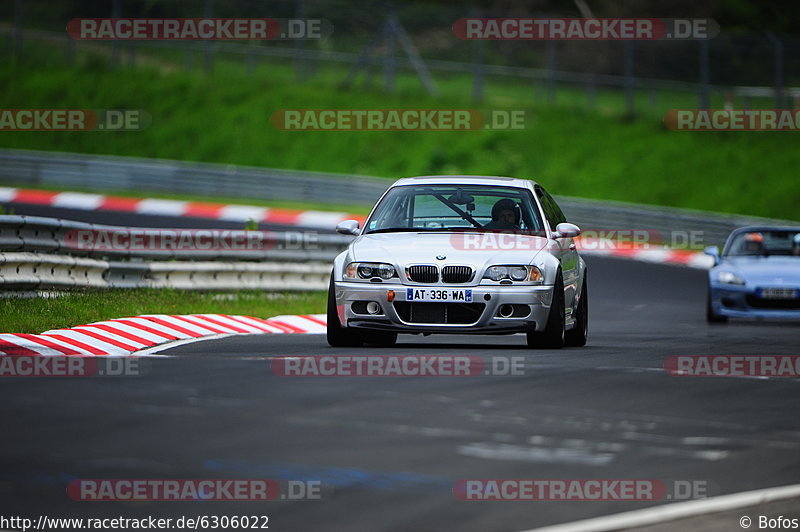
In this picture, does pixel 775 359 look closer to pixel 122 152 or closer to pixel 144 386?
pixel 144 386

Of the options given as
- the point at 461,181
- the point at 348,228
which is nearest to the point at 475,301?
the point at 348,228

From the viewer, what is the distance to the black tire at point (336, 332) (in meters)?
12.3

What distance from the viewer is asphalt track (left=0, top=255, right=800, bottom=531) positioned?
6.10 meters

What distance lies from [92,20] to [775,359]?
34421mm

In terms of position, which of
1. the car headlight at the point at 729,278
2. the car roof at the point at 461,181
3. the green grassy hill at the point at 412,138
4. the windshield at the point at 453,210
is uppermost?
the green grassy hill at the point at 412,138

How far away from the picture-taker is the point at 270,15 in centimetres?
4125

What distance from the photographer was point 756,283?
1831cm

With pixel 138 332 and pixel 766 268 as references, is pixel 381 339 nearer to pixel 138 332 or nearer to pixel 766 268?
pixel 138 332

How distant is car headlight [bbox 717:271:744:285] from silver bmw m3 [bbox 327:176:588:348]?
19.3ft

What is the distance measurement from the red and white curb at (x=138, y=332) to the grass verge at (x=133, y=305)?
12.9 inches

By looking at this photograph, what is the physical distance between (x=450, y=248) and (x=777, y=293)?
23.9 feet

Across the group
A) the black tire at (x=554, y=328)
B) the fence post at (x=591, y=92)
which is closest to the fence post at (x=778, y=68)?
the fence post at (x=591, y=92)

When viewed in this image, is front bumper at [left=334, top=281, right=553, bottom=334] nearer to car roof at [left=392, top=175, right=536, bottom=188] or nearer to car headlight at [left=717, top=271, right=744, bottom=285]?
car roof at [left=392, top=175, right=536, bottom=188]

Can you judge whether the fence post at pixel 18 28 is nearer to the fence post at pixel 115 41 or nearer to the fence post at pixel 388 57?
the fence post at pixel 115 41
